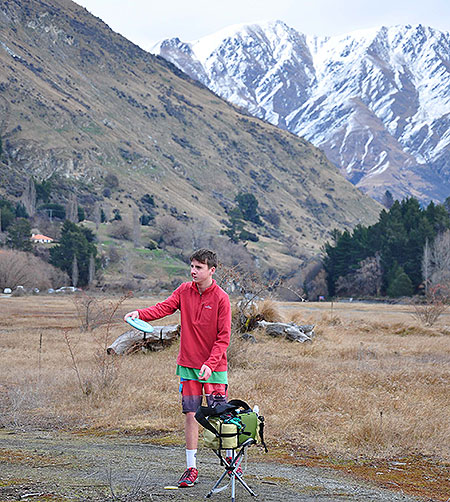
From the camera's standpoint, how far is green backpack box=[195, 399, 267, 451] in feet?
17.4

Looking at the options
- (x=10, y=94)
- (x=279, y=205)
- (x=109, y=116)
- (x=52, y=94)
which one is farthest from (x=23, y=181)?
(x=279, y=205)

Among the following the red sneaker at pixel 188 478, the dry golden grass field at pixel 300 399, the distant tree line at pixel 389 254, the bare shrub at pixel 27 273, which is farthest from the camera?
the distant tree line at pixel 389 254

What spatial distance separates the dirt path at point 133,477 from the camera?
5.36 meters

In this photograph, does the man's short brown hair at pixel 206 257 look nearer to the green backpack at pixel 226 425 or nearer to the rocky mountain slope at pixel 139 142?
the green backpack at pixel 226 425

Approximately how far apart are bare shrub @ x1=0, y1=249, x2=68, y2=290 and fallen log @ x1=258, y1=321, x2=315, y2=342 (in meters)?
47.0

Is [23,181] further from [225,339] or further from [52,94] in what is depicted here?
[225,339]

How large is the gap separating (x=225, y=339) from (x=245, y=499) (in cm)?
137

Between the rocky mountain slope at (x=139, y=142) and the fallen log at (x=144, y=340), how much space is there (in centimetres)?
9460

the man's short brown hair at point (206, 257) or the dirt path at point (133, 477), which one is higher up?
the man's short brown hair at point (206, 257)

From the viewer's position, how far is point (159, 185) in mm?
131875

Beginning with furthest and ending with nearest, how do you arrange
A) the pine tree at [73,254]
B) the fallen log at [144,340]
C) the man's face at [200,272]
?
the pine tree at [73,254] → the fallen log at [144,340] → the man's face at [200,272]

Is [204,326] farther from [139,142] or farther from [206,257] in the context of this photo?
[139,142]

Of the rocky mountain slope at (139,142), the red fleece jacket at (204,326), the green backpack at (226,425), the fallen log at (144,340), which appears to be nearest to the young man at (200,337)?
the red fleece jacket at (204,326)

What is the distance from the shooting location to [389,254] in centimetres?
6700
